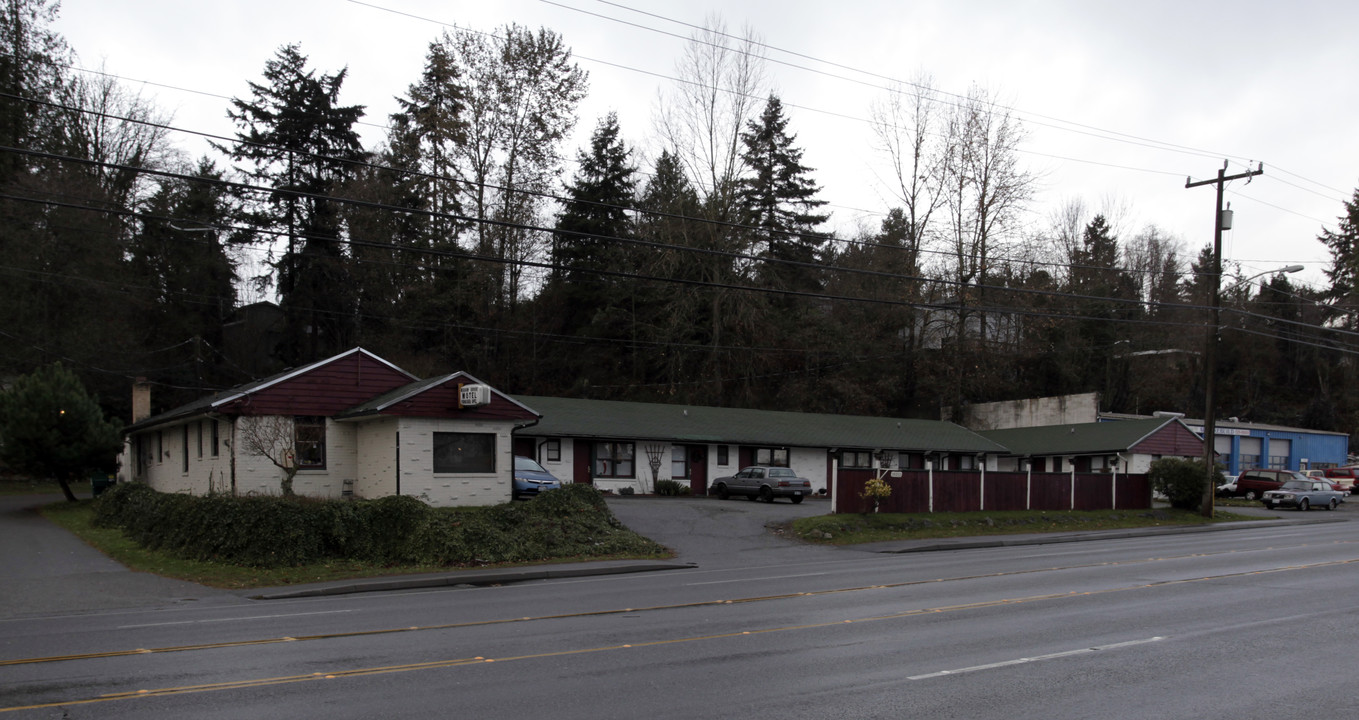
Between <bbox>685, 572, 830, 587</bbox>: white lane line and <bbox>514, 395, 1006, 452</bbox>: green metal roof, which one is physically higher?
<bbox>514, 395, 1006, 452</bbox>: green metal roof

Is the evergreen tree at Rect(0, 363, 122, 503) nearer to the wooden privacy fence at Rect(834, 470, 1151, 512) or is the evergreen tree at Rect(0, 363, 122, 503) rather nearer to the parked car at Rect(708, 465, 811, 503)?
the parked car at Rect(708, 465, 811, 503)

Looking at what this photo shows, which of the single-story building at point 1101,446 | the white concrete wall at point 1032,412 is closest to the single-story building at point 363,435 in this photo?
the single-story building at point 1101,446

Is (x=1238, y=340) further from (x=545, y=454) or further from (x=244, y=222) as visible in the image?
(x=244, y=222)

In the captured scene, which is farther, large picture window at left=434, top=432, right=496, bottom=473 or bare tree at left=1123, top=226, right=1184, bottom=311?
bare tree at left=1123, top=226, right=1184, bottom=311

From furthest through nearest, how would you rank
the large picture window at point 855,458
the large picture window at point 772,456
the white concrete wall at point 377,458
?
the large picture window at point 855,458 < the large picture window at point 772,456 < the white concrete wall at point 377,458

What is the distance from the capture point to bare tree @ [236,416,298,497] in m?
24.0

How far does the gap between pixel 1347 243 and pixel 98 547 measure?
97340 mm

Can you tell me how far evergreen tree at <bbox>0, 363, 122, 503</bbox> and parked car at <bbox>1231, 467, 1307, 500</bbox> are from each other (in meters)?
53.3

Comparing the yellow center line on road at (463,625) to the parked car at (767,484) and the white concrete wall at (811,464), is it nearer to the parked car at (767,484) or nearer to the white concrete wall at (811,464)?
the parked car at (767,484)

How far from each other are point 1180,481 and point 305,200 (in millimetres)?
45714

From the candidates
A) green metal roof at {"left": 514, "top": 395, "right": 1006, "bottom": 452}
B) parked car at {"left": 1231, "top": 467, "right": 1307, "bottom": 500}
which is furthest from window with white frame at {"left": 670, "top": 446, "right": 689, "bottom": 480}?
parked car at {"left": 1231, "top": 467, "right": 1307, "bottom": 500}

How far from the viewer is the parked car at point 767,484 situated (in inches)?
1492

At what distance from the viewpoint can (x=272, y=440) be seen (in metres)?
24.4

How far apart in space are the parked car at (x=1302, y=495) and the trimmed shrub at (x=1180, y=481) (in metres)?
10.1
